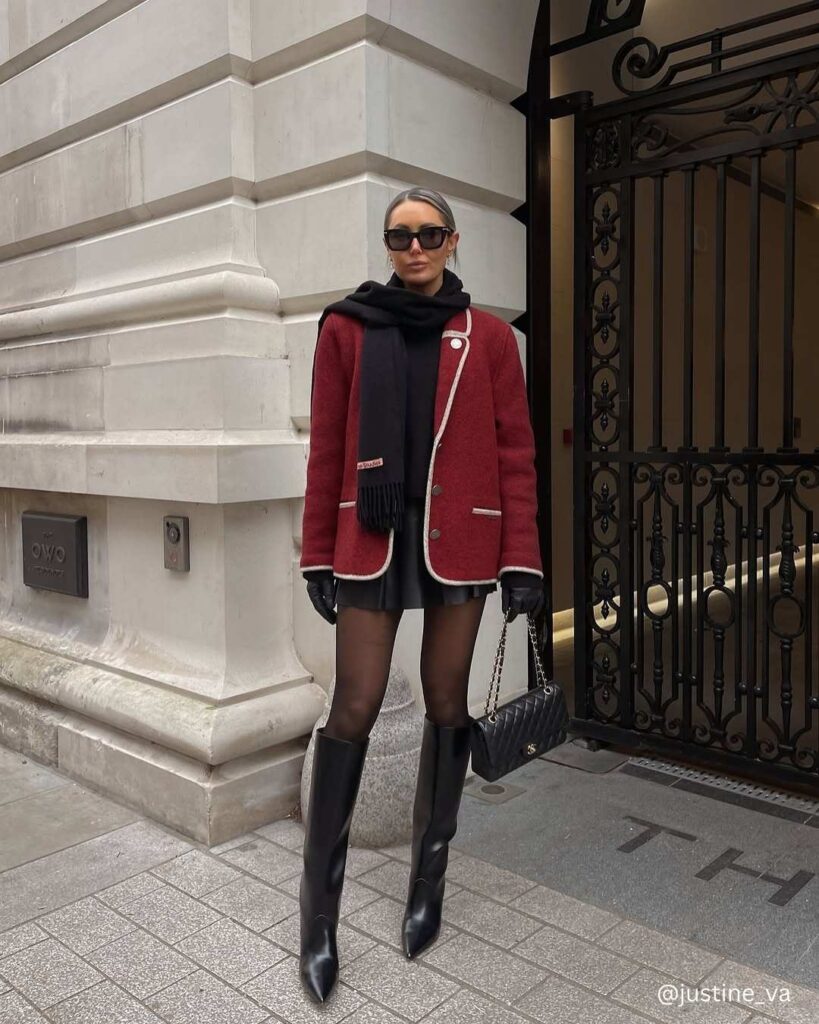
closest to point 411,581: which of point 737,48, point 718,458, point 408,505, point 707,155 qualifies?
point 408,505

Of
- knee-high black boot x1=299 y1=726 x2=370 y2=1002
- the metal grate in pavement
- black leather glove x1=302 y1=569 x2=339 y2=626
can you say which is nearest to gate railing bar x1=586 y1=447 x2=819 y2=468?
the metal grate in pavement

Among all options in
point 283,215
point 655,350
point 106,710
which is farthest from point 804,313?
point 106,710

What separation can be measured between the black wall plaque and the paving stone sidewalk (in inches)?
55.4

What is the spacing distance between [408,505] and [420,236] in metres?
0.75

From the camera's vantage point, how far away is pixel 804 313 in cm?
1167

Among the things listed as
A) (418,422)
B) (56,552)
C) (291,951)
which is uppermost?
(418,422)

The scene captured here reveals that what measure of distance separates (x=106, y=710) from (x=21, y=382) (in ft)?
6.20

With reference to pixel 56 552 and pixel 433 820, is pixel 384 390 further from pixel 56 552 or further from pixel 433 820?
pixel 56 552

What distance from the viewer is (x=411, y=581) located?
108 inches

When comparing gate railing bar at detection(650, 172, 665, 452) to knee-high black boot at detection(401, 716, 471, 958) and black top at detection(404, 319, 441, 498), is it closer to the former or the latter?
black top at detection(404, 319, 441, 498)

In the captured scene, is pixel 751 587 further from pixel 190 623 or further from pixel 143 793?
pixel 143 793

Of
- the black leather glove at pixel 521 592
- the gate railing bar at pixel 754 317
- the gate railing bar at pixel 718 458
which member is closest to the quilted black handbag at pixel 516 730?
the black leather glove at pixel 521 592

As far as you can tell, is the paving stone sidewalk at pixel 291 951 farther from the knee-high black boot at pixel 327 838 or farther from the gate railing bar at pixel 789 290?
the gate railing bar at pixel 789 290

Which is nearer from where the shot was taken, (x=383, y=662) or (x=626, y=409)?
(x=383, y=662)
